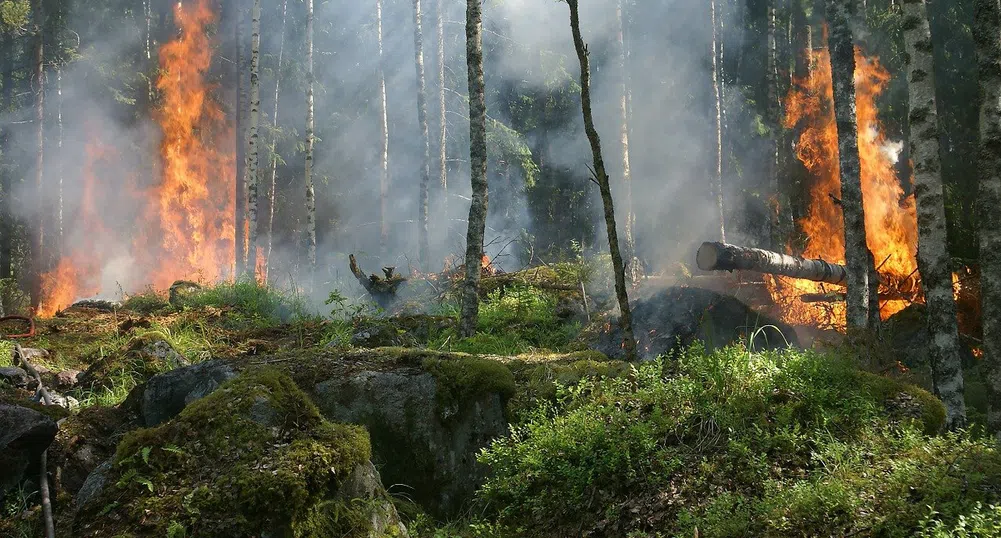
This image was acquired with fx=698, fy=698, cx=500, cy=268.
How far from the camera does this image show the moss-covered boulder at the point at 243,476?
3.73 metres

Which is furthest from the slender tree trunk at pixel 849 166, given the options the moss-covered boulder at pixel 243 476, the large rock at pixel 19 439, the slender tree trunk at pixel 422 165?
the slender tree trunk at pixel 422 165

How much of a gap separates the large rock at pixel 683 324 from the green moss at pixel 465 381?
531 cm

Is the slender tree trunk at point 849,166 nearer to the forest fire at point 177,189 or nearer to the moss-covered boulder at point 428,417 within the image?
the moss-covered boulder at point 428,417

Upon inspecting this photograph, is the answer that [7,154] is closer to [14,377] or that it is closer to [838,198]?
[14,377]

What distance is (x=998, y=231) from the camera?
7035mm

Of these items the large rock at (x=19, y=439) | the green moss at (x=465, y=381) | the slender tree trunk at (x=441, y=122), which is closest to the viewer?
the large rock at (x=19, y=439)

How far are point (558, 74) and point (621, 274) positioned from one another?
19.9 meters

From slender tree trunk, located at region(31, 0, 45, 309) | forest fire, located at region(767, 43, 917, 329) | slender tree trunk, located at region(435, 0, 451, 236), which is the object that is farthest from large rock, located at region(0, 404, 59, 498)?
slender tree trunk, located at region(435, 0, 451, 236)

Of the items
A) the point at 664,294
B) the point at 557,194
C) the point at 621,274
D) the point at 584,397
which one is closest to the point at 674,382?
the point at 584,397

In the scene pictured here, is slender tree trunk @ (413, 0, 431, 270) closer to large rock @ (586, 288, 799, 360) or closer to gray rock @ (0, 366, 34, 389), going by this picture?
large rock @ (586, 288, 799, 360)

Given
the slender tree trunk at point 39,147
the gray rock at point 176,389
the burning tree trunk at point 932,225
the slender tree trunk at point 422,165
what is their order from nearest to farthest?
the gray rock at point 176,389, the burning tree trunk at point 932,225, the slender tree trunk at point 39,147, the slender tree trunk at point 422,165

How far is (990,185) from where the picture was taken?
7094 mm

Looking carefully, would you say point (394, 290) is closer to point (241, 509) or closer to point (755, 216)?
point (241, 509)

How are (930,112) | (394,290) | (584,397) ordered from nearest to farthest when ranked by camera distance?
(584,397)
(930,112)
(394,290)
